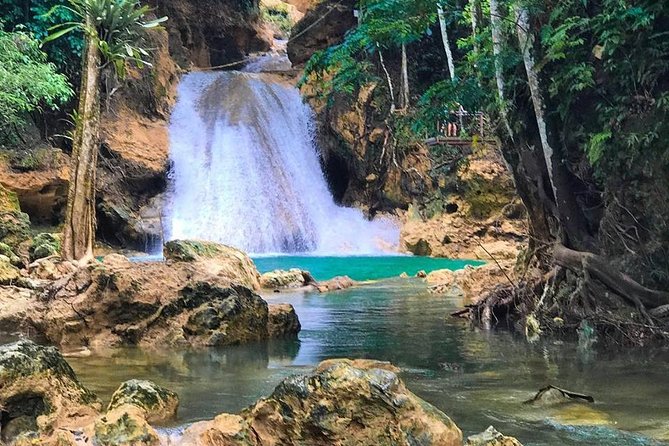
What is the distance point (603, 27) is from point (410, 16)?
8.93 ft

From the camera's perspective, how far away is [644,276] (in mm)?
7559

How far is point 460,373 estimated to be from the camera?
20.2 ft

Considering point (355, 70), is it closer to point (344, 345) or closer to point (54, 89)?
point (344, 345)

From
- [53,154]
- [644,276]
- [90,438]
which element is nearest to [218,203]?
[53,154]

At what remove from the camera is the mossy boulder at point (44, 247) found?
1423cm

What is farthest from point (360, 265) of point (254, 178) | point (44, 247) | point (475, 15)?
point (475, 15)

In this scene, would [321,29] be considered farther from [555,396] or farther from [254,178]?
[555,396]

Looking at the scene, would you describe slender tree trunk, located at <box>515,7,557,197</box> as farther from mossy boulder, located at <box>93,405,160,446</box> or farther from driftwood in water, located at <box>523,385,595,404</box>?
mossy boulder, located at <box>93,405,160,446</box>

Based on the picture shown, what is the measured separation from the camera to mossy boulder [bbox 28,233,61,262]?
14.2m

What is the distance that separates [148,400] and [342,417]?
141 centimetres

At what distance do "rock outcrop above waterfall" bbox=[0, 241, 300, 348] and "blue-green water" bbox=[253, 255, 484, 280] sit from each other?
792cm

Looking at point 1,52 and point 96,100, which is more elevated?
point 1,52

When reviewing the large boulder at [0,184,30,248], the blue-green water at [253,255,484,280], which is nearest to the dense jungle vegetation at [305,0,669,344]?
the blue-green water at [253,255,484,280]

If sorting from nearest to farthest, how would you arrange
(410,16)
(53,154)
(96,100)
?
(410,16) → (96,100) → (53,154)
